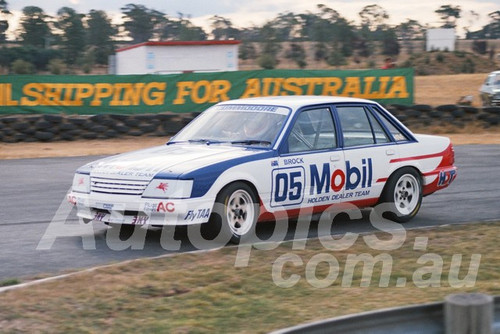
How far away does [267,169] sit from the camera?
8602mm

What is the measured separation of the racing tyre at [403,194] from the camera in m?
9.81

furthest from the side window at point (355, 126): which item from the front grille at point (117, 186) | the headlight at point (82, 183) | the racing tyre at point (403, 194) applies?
the headlight at point (82, 183)

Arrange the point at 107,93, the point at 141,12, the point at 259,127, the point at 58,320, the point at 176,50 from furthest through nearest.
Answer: the point at 141,12, the point at 176,50, the point at 107,93, the point at 259,127, the point at 58,320

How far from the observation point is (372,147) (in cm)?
962

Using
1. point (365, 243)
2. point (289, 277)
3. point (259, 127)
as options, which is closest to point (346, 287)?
point (289, 277)

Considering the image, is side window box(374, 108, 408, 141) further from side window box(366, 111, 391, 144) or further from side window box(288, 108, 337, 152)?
side window box(288, 108, 337, 152)

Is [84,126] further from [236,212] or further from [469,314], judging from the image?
[469,314]

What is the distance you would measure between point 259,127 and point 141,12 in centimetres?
9043

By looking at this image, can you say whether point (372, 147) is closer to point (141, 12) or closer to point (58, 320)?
point (58, 320)

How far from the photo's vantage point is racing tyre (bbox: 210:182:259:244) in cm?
824

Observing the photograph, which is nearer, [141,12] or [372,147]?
[372,147]

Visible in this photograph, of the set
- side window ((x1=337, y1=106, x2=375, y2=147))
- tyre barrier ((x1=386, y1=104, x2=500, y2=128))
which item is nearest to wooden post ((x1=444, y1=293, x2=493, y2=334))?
side window ((x1=337, y1=106, x2=375, y2=147))

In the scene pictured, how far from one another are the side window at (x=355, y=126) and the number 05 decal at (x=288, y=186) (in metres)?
0.82

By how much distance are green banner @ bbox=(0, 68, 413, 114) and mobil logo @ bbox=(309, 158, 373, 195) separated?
13.6m
